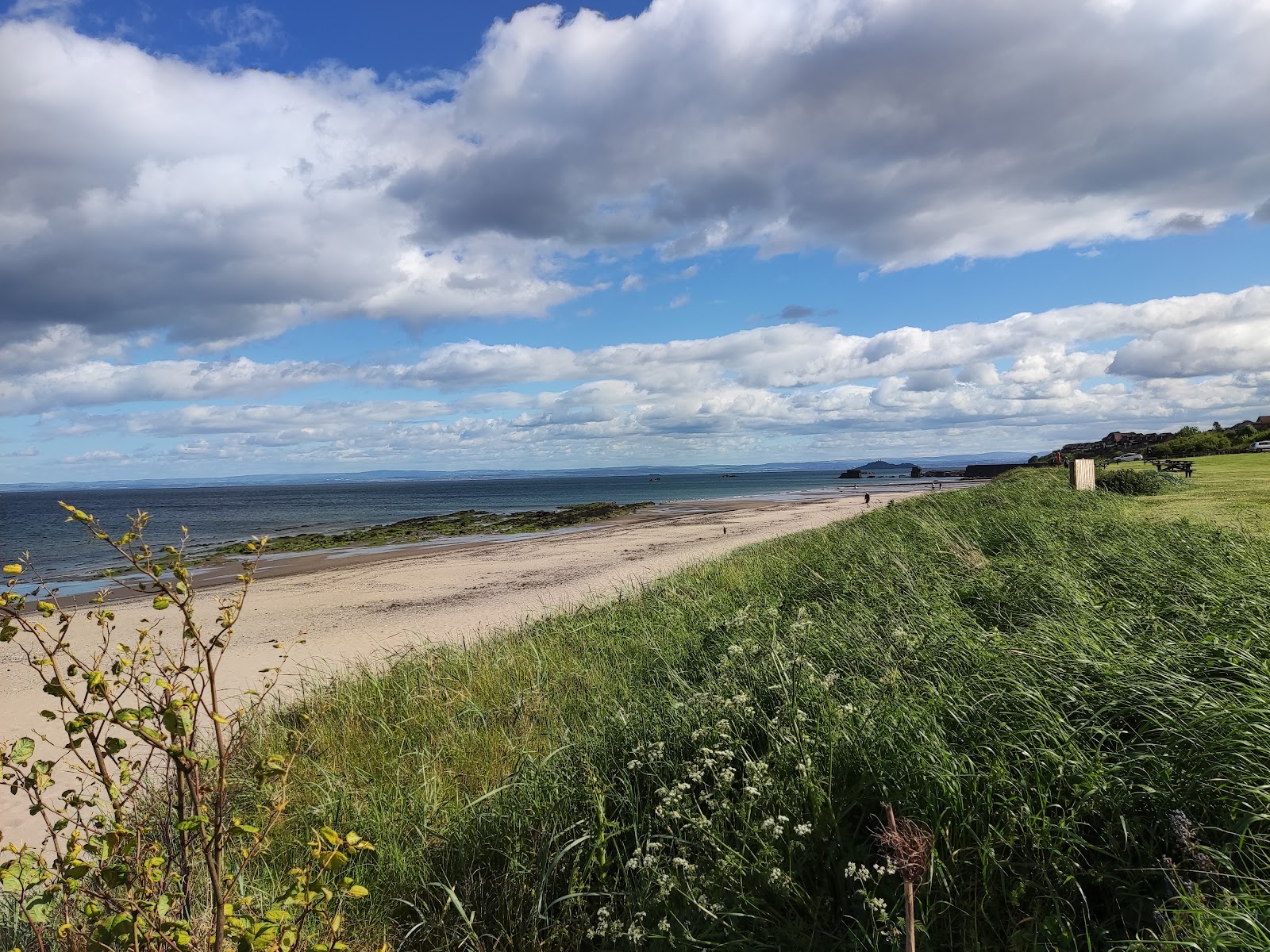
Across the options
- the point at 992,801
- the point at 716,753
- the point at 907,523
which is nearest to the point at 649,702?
the point at 716,753

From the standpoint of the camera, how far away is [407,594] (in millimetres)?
20875

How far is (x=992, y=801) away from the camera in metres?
3.27

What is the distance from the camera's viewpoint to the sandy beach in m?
12.2

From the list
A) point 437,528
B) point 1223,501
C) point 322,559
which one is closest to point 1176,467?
point 1223,501

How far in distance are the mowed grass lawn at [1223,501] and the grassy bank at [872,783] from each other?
4225 mm

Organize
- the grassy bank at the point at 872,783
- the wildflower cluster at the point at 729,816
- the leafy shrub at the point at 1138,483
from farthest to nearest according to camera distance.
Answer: the leafy shrub at the point at 1138,483 < the wildflower cluster at the point at 729,816 < the grassy bank at the point at 872,783

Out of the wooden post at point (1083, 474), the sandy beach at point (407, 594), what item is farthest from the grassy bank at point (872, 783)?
the wooden post at point (1083, 474)

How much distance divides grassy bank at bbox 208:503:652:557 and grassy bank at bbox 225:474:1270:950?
3330 cm

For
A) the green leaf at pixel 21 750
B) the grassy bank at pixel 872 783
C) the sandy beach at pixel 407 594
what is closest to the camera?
the green leaf at pixel 21 750

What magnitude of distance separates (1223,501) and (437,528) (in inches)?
1637

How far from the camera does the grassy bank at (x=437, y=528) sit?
4000cm

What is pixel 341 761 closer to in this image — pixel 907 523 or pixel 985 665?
pixel 985 665

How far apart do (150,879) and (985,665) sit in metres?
3.95

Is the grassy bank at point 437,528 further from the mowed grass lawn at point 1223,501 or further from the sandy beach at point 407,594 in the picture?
the mowed grass lawn at point 1223,501
